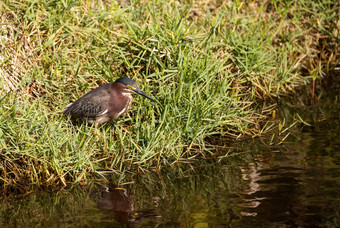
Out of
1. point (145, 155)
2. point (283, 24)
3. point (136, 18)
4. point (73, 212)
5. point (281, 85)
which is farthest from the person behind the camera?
point (283, 24)

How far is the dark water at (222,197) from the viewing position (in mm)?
4352

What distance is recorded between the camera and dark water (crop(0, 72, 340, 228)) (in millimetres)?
4352

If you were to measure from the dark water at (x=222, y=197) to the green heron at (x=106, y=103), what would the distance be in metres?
0.94

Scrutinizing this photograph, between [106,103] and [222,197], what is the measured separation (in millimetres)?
1892

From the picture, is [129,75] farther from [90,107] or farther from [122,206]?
[122,206]

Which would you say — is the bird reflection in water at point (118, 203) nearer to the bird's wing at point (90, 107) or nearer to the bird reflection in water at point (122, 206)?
the bird reflection in water at point (122, 206)

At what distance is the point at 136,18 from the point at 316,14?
130 inches

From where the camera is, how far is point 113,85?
6039 mm

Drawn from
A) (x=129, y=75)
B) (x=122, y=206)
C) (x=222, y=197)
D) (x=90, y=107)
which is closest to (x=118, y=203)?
(x=122, y=206)

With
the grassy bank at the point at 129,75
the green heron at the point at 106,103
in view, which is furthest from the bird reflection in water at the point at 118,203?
the green heron at the point at 106,103

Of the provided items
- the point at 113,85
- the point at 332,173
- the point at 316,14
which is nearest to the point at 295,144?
the point at 332,173

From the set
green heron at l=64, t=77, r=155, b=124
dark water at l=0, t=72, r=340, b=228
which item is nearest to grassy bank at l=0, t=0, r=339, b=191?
green heron at l=64, t=77, r=155, b=124

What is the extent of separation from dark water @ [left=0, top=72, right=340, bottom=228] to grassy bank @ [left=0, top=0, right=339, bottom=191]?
0.34 m

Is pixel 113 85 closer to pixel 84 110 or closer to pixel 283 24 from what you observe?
pixel 84 110
